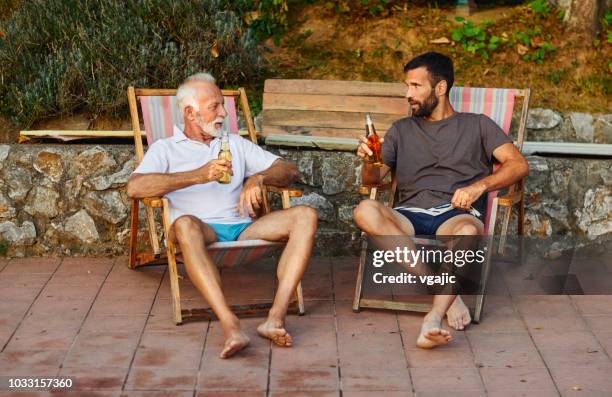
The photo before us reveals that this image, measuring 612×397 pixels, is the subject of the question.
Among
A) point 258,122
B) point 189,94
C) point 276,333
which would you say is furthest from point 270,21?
point 276,333

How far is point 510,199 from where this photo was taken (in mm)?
4887

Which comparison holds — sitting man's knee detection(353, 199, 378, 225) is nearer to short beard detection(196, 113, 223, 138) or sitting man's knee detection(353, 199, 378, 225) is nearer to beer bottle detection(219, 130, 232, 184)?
beer bottle detection(219, 130, 232, 184)

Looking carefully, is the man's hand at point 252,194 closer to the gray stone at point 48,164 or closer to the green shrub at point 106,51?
the gray stone at point 48,164

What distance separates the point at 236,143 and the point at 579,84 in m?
2.86

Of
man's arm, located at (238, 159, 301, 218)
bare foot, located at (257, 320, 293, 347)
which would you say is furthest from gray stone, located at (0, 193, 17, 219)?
bare foot, located at (257, 320, 293, 347)

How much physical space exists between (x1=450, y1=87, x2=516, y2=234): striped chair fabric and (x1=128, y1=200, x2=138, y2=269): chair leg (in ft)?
6.13

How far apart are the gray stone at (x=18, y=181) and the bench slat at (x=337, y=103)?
1.51 meters

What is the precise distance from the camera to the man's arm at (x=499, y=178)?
4.70 m

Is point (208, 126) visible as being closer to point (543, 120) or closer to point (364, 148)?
point (364, 148)

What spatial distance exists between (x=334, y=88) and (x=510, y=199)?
5.57 ft

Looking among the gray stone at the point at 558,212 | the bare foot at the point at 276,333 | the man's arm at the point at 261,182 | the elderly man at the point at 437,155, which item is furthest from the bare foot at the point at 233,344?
the gray stone at the point at 558,212

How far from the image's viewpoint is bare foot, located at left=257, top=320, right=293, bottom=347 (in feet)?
14.4

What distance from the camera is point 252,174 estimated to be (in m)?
5.09

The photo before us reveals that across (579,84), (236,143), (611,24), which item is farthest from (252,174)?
(611,24)
